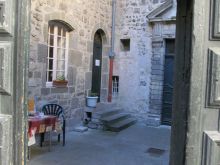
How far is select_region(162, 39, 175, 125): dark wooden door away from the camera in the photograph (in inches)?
319

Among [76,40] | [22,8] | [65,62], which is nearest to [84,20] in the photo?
[76,40]

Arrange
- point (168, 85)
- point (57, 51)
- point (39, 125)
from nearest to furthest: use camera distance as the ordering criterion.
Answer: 1. point (39, 125)
2. point (57, 51)
3. point (168, 85)

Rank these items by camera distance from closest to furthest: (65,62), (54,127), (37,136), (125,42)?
(54,127) → (37,136) → (65,62) → (125,42)

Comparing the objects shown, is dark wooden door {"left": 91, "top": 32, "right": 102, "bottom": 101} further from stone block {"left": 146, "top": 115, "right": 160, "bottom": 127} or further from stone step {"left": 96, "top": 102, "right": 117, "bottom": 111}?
stone block {"left": 146, "top": 115, "right": 160, "bottom": 127}

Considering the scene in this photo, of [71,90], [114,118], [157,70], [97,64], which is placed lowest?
[114,118]

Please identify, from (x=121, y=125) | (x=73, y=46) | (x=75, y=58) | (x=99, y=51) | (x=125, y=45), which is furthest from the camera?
(x=125, y=45)

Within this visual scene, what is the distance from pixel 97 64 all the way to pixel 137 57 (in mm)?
1185

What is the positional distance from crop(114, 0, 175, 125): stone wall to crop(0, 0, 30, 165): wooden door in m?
6.72

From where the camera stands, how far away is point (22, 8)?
1637 millimetres

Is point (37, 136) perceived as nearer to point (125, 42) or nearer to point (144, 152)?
point (144, 152)

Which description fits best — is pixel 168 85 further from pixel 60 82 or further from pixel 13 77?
pixel 13 77

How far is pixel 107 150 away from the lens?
548cm

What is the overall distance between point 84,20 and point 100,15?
3.12 feet

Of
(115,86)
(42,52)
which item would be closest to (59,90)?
(42,52)
